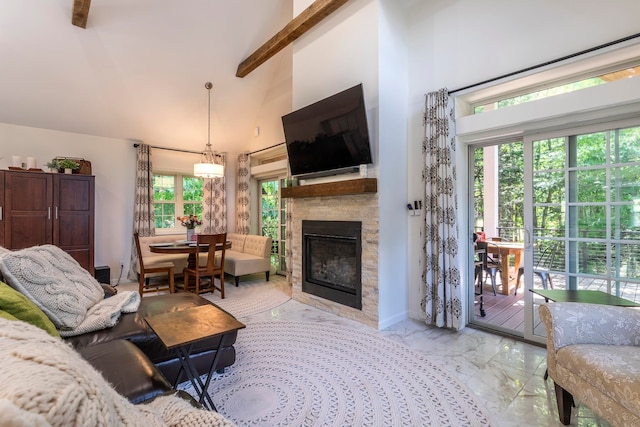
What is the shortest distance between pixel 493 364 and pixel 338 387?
1.32 m

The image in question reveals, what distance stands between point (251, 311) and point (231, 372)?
56.2 inches

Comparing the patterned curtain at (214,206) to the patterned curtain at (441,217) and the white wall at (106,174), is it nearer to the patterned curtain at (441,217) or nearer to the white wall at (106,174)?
the white wall at (106,174)

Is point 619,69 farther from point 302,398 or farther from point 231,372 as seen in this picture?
point 231,372

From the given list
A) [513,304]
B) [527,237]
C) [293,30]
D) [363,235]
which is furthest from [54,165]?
[513,304]

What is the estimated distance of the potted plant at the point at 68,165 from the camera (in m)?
4.52

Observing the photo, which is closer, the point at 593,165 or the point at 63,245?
the point at 593,165

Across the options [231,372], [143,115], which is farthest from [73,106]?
[231,372]

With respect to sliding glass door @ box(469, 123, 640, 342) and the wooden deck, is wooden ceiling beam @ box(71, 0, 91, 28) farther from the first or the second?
the wooden deck

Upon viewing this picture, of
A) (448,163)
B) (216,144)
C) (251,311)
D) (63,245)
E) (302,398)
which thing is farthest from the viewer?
(216,144)

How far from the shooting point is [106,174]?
5277mm

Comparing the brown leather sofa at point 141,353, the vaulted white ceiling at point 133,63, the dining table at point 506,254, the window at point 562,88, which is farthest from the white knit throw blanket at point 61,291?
the dining table at point 506,254

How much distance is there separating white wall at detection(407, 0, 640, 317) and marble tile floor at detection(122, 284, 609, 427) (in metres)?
0.60

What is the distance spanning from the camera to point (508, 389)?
2.13m

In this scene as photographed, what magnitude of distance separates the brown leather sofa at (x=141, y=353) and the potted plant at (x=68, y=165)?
10.6 feet
